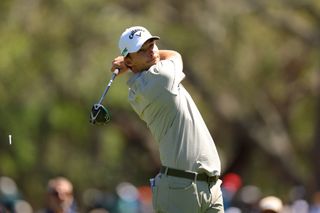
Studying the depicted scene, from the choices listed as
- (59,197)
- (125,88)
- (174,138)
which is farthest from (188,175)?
(125,88)

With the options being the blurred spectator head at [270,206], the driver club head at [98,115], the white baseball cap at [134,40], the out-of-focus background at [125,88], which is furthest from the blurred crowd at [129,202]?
the out-of-focus background at [125,88]

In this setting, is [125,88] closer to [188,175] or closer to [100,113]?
[100,113]

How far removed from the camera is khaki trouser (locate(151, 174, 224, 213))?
838cm

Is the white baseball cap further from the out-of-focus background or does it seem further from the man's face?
the out-of-focus background

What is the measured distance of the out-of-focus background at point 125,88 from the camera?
26.4 metres

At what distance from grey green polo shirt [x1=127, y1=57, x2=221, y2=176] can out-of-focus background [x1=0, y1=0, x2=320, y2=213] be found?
49.9 feet

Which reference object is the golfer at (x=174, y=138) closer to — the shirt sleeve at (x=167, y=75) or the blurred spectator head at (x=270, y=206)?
the shirt sleeve at (x=167, y=75)

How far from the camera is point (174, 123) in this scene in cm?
840

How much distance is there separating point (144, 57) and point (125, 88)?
57.5ft

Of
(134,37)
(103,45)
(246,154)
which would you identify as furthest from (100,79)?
(134,37)

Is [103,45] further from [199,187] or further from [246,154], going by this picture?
[199,187]

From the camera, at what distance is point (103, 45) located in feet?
87.2

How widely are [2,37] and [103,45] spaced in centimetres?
232

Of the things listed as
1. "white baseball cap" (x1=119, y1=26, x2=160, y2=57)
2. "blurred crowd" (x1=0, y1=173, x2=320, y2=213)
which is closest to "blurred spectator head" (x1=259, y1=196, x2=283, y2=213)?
"blurred crowd" (x1=0, y1=173, x2=320, y2=213)
